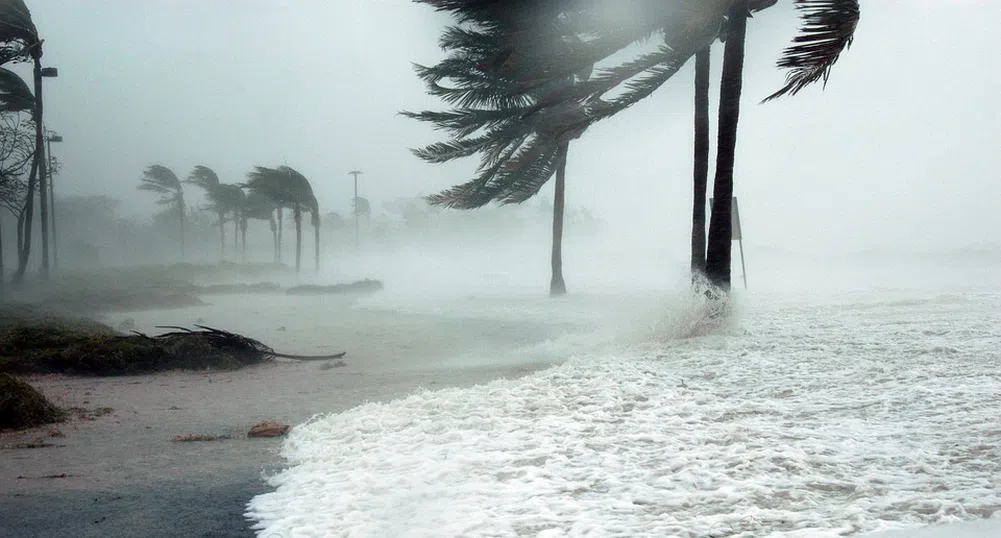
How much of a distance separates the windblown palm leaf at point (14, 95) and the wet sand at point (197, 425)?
14.2 m

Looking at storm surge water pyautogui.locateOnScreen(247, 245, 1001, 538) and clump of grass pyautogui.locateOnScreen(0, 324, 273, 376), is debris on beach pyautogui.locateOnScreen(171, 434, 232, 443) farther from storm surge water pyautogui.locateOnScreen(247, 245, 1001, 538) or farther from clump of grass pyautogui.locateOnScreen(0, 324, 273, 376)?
clump of grass pyautogui.locateOnScreen(0, 324, 273, 376)

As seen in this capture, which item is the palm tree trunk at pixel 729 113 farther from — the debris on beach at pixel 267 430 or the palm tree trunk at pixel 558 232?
the palm tree trunk at pixel 558 232

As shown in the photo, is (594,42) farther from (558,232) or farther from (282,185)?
(282,185)

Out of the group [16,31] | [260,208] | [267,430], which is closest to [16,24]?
[16,31]

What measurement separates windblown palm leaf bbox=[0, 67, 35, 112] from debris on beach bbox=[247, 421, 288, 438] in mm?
21439

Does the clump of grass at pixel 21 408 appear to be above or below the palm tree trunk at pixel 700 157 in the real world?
below

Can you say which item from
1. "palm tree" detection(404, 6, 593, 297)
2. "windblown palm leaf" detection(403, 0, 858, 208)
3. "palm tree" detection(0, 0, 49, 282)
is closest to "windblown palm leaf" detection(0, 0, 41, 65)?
"palm tree" detection(0, 0, 49, 282)

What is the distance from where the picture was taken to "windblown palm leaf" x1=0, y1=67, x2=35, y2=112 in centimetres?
2148

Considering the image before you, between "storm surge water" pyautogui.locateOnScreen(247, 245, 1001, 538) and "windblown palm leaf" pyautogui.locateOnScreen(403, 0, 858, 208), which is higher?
"windblown palm leaf" pyautogui.locateOnScreen(403, 0, 858, 208)

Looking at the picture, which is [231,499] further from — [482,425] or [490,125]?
[490,125]

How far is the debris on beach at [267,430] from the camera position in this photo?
5230 mm

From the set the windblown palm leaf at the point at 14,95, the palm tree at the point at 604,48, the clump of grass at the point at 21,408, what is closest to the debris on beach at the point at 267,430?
the clump of grass at the point at 21,408

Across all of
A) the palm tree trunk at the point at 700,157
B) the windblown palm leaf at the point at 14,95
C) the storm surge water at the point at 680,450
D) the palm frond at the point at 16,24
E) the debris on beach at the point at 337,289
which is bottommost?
the debris on beach at the point at 337,289

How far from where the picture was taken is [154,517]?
340 cm
